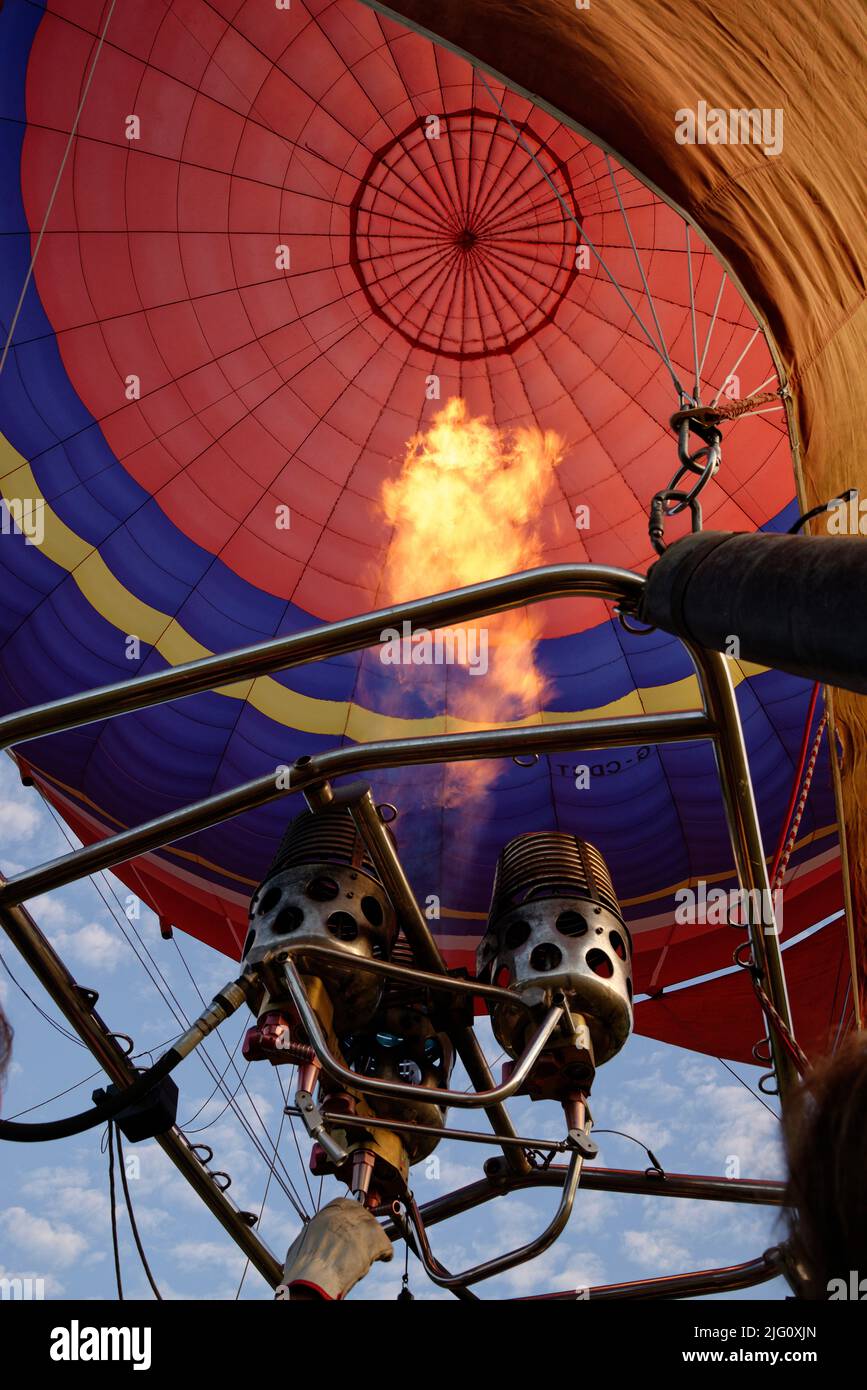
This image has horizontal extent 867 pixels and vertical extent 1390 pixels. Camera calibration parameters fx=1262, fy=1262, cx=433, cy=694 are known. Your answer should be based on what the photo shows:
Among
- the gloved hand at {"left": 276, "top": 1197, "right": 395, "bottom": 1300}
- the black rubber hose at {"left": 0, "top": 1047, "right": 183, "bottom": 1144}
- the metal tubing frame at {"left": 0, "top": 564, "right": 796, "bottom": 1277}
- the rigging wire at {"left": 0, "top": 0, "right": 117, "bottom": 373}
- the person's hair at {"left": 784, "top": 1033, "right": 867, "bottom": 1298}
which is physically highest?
the rigging wire at {"left": 0, "top": 0, "right": 117, "bottom": 373}

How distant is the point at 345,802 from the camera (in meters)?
5.12

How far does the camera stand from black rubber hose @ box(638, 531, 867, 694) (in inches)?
75.3

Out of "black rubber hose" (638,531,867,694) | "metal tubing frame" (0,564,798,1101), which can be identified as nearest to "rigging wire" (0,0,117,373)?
"metal tubing frame" (0,564,798,1101)

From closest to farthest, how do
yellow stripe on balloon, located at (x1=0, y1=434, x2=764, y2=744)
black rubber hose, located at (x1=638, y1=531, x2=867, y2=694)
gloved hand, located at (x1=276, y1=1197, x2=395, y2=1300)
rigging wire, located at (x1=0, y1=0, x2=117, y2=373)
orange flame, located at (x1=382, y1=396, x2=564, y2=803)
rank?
black rubber hose, located at (x1=638, y1=531, x2=867, y2=694)
gloved hand, located at (x1=276, y1=1197, x2=395, y2=1300)
rigging wire, located at (x1=0, y1=0, x2=117, y2=373)
yellow stripe on balloon, located at (x1=0, y1=434, x2=764, y2=744)
orange flame, located at (x1=382, y1=396, x2=564, y2=803)

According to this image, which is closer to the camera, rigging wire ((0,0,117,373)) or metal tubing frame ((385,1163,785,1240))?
metal tubing frame ((385,1163,785,1240))

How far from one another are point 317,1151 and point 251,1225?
52.2 inches

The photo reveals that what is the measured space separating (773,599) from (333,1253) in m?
3.22

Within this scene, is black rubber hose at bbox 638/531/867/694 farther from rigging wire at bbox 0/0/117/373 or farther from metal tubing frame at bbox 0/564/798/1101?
rigging wire at bbox 0/0/117/373

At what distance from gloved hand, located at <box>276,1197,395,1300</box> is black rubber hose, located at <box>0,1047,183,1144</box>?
2.68ft

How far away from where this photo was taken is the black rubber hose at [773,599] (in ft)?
6.27

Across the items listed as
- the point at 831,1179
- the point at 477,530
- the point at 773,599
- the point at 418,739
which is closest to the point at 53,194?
the point at 477,530

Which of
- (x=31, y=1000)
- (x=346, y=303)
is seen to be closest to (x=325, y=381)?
(x=346, y=303)

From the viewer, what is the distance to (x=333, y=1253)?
4.40 metres

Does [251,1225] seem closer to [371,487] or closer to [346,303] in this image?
[371,487]
